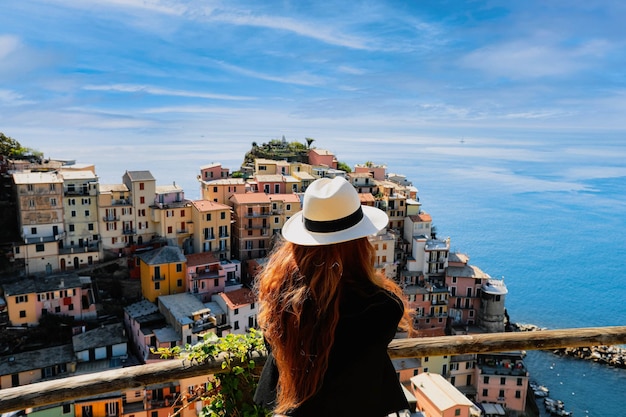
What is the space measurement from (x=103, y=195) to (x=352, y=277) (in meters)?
16.3

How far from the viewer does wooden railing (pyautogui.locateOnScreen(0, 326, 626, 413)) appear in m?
1.46

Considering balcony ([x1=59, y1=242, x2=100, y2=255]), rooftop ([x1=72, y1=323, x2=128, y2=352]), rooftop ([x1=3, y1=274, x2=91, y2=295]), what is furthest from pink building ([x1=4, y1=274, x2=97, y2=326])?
rooftop ([x1=72, y1=323, x2=128, y2=352])

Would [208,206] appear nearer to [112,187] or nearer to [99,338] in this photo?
[112,187]

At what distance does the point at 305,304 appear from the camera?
1.13 metres

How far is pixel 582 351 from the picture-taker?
18.1 m

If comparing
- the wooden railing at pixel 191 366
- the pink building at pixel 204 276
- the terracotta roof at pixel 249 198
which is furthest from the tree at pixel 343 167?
the wooden railing at pixel 191 366

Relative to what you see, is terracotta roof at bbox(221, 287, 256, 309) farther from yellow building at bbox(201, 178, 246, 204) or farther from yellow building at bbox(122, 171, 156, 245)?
yellow building at bbox(201, 178, 246, 204)

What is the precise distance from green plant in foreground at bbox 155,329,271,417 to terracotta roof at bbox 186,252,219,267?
13748 mm

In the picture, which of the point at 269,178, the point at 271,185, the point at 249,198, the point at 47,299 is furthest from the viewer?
the point at 269,178

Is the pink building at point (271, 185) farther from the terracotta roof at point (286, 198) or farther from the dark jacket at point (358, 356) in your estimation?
the dark jacket at point (358, 356)

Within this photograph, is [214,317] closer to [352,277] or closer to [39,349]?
[39,349]

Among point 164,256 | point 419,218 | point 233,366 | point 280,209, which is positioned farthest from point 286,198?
point 233,366

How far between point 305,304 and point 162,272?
47.0 ft

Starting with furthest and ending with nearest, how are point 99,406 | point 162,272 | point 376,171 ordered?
1. point 376,171
2. point 162,272
3. point 99,406
